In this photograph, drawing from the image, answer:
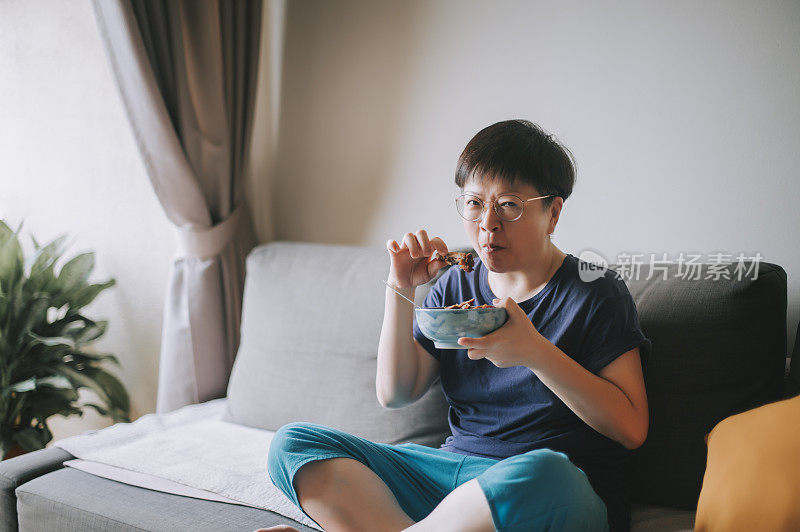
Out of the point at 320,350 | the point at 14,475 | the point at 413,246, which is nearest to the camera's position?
the point at 413,246

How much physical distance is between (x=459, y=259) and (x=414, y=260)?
110 millimetres

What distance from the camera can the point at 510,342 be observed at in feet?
3.68

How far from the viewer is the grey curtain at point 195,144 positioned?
2.04m

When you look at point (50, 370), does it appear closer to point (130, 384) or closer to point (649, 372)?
point (130, 384)

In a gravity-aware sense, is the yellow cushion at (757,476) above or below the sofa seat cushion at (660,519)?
above

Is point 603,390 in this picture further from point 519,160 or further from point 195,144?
point 195,144

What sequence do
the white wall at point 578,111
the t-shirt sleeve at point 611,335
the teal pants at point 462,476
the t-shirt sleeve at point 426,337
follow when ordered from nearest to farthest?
1. the teal pants at point 462,476
2. the t-shirt sleeve at point 611,335
3. the t-shirt sleeve at point 426,337
4. the white wall at point 578,111

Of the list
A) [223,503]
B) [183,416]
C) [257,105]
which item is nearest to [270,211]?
[257,105]

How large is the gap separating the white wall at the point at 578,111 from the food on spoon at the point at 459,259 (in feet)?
2.13

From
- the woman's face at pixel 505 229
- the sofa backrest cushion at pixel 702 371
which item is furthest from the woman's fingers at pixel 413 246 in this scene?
the sofa backrest cushion at pixel 702 371

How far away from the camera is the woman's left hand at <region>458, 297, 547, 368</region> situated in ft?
3.66

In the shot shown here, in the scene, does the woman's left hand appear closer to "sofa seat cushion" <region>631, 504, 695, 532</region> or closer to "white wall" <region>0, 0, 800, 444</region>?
"sofa seat cushion" <region>631, 504, 695, 532</region>

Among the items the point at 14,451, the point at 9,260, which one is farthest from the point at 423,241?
the point at 14,451

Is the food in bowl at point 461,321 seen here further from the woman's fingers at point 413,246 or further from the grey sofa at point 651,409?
the grey sofa at point 651,409
